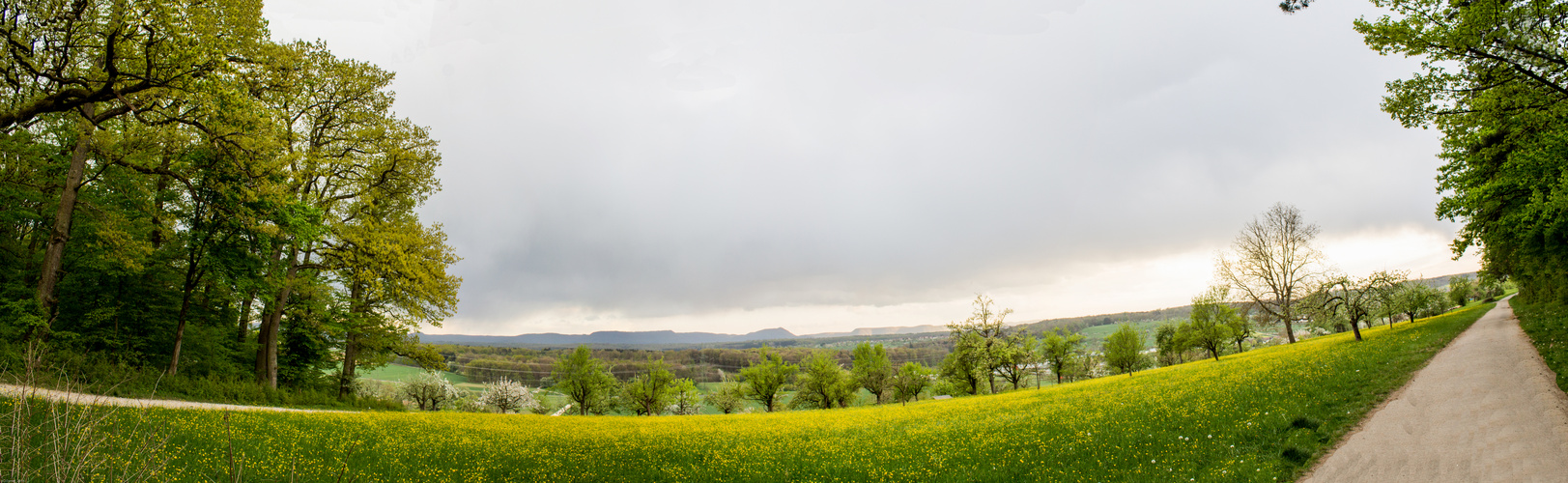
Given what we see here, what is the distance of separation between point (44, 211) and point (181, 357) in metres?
8.23

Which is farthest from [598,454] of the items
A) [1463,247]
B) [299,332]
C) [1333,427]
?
[1463,247]

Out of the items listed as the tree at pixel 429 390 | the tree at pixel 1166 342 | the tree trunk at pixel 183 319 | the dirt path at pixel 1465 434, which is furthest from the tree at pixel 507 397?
the tree at pixel 1166 342

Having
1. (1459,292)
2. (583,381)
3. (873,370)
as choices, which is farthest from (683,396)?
(1459,292)

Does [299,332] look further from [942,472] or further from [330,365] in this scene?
[942,472]

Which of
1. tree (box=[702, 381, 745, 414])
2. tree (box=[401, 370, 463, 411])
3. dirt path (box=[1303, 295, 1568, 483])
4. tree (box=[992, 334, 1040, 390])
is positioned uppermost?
dirt path (box=[1303, 295, 1568, 483])

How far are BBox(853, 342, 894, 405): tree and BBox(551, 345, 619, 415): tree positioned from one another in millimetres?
31573

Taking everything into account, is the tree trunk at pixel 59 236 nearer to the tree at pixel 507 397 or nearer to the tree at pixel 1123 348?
the tree at pixel 507 397

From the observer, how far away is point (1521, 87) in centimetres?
1284

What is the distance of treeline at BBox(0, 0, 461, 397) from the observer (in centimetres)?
1886

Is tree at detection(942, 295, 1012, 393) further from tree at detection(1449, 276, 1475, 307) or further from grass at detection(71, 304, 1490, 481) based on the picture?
tree at detection(1449, 276, 1475, 307)

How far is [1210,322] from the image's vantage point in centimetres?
6044

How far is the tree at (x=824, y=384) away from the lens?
64.2 meters

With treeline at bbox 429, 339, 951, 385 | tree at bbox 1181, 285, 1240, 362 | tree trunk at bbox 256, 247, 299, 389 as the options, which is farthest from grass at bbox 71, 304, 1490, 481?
tree at bbox 1181, 285, 1240, 362

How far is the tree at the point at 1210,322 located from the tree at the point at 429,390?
75333 millimetres
